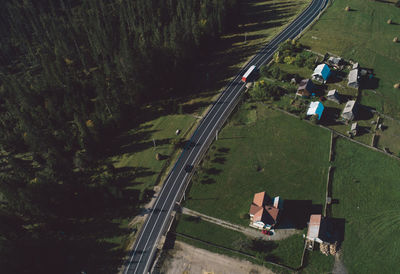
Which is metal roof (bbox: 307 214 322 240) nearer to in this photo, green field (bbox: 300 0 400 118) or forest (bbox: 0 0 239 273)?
forest (bbox: 0 0 239 273)

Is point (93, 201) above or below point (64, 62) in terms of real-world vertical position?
below

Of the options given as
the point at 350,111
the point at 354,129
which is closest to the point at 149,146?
the point at 354,129

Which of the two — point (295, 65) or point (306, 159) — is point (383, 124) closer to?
point (306, 159)

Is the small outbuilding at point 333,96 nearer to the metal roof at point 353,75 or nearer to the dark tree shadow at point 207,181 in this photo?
the metal roof at point 353,75

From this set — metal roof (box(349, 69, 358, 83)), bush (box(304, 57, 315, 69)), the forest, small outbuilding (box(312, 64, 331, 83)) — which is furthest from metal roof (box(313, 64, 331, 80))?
the forest

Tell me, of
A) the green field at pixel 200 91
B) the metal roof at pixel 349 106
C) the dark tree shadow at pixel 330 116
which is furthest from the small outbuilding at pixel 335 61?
the green field at pixel 200 91

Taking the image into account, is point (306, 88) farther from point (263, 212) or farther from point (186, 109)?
point (263, 212)

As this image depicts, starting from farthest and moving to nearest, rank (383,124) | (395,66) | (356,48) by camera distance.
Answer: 1. (356,48)
2. (395,66)
3. (383,124)

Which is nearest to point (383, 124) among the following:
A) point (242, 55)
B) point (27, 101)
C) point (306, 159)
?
point (306, 159)
